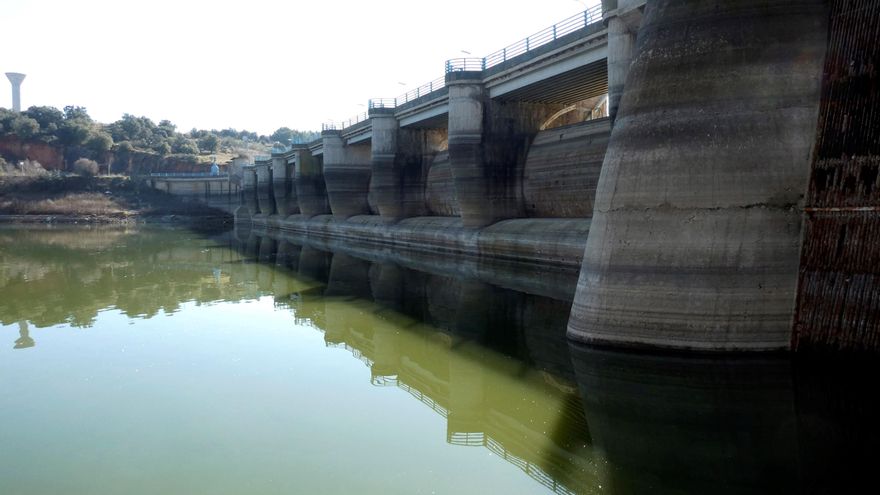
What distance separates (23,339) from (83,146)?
357ft

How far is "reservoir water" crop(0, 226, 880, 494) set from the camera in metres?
7.86

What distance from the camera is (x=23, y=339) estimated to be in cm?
1561

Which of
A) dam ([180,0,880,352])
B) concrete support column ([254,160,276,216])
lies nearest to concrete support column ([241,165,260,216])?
concrete support column ([254,160,276,216])

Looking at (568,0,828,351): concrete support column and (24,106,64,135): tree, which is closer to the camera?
(568,0,828,351): concrete support column

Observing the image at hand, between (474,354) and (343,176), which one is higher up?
(343,176)

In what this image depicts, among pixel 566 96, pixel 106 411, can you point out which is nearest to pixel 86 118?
pixel 566 96

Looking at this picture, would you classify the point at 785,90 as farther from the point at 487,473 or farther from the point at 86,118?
the point at 86,118

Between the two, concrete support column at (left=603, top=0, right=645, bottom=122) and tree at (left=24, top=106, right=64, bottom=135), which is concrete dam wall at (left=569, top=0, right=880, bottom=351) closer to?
concrete support column at (left=603, top=0, right=645, bottom=122)

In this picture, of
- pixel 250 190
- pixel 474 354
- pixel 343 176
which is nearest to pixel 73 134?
pixel 250 190

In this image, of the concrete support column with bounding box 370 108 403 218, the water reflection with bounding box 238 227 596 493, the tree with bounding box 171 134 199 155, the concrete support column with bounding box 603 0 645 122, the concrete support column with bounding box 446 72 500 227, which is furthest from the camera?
the tree with bounding box 171 134 199 155

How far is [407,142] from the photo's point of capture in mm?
44688

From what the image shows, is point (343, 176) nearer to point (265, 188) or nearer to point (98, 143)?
point (265, 188)

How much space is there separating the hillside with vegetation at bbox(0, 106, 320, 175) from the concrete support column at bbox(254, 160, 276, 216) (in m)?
23.3

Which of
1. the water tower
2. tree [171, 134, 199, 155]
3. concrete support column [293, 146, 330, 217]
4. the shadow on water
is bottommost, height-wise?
the shadow on water
